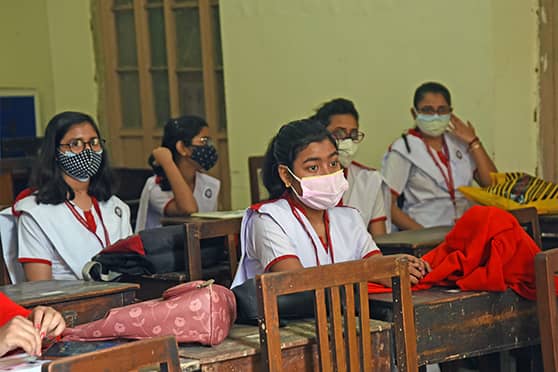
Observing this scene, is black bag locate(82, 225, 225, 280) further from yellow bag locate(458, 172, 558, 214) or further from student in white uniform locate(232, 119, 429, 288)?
yellow bag locate(458, 172, 558, 214)

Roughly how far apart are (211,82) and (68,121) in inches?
→ 113

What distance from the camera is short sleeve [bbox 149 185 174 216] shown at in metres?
5.49

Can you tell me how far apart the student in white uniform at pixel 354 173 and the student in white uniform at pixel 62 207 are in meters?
1.11

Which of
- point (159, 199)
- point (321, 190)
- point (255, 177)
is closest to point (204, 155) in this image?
point (159, 199)

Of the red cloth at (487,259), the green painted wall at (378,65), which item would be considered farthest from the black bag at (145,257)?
the green painted wall at (378,65)

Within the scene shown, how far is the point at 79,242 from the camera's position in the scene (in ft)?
14.4

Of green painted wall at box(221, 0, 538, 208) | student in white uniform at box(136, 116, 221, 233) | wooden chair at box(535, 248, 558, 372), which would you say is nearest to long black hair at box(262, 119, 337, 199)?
wooden chair at box(535, 248, 558, 372)

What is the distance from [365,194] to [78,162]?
4.53 ft

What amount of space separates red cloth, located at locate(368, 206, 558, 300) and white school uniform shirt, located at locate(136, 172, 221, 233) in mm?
2063

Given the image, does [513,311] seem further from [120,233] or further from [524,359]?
[120,233]

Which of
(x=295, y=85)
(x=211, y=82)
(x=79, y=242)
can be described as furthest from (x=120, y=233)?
(x=211, y=82)

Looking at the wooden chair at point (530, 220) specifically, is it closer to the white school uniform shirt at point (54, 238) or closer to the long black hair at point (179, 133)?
the white school uniform shirt at point (54, 238)

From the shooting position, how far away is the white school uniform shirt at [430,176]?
18.1 feet

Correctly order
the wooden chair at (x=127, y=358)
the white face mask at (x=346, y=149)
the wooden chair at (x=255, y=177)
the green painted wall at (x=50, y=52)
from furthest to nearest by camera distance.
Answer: the green painted wall at (x=50, y=52)
the wooden chair at (x=255, y=177)
the white face mask at (x=346, y=149)
the wooden chair at (x=127, y=358)
